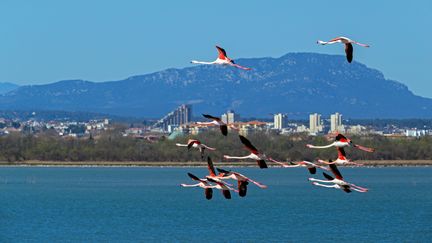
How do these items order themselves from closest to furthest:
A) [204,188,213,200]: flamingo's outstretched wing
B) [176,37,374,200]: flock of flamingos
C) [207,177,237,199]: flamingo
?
[176,37,374,200]: flock of flamingos → [207,177,237,199]: flamingo → [204,188,213,200]: flamingo's outstretched wing

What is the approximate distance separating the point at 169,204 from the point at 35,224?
25.6 metres

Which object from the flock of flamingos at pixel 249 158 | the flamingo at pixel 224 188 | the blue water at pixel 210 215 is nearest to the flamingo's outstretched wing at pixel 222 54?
the flock of flamingos at pixel 249 158

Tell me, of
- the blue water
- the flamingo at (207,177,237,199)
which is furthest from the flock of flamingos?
the blue water

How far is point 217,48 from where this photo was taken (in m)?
25.5

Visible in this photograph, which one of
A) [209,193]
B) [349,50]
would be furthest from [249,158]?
[349,50]

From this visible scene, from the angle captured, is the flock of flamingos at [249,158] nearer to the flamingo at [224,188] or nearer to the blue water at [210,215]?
the flamingo at [224,188]

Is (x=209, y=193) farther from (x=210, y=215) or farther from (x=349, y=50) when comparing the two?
(x=210, y=215)

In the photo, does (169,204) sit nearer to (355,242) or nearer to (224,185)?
(355,242)

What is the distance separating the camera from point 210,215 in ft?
299

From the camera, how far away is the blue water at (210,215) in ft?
235

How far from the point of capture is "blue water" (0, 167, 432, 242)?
235ft

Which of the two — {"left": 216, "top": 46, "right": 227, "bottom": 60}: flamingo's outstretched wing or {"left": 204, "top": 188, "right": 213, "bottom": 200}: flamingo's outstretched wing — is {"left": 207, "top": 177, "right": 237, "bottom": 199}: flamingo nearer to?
{"left": 204, "top": 188, "right": 213, "bottom": 200}: flamingo's outstretched wing

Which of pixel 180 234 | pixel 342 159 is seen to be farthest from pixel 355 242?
pixel 342 159

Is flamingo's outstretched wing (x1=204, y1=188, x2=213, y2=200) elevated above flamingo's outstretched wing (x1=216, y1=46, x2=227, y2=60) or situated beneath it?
situated beneath
